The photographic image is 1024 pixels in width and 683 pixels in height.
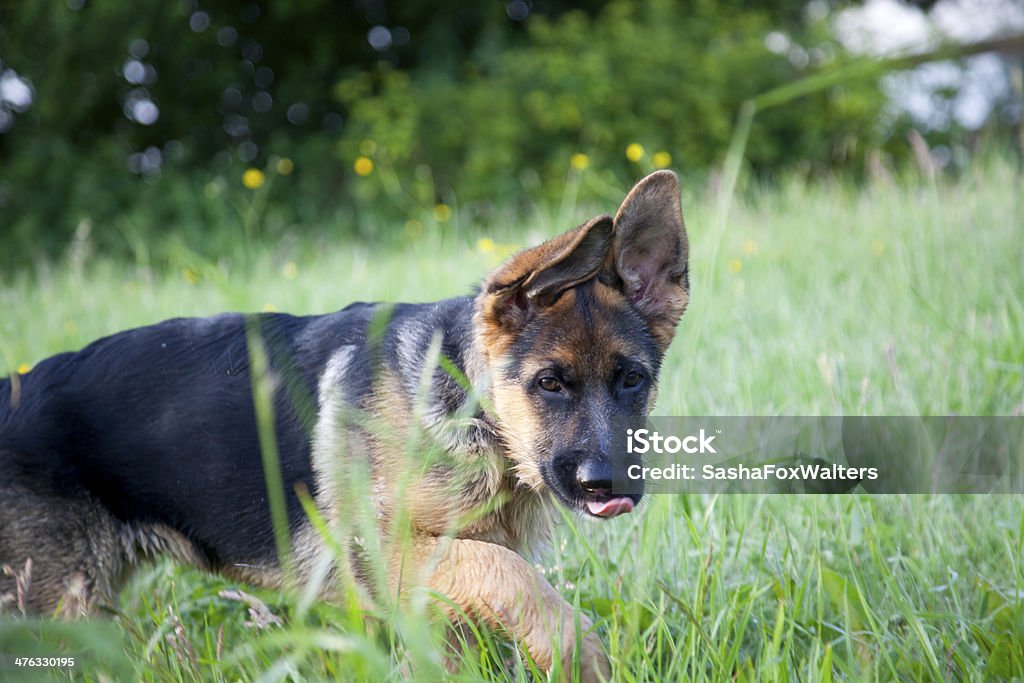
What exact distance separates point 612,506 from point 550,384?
0.45 metres

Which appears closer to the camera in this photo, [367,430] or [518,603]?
[518,603]

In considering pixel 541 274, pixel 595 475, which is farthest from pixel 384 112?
pixel 595 475

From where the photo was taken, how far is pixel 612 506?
270 centimetres

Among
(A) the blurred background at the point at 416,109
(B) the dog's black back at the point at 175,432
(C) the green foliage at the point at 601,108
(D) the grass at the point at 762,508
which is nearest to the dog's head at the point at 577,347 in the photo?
(D) the grass at the point at 762,508

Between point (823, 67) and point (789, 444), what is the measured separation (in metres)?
11.2

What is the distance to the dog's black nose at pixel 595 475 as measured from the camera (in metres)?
2.67

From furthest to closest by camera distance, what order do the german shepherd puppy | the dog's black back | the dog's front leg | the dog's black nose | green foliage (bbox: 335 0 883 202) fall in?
green foliage (bbox: 335 0 883 202) → the dog's black back → the german shepherd puppy → the dog's black nose → the dog's front leg

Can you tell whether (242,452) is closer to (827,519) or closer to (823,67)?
(827,519)

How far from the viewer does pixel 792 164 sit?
557 inches

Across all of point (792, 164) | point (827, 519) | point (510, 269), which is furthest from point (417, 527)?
point (792, 164)

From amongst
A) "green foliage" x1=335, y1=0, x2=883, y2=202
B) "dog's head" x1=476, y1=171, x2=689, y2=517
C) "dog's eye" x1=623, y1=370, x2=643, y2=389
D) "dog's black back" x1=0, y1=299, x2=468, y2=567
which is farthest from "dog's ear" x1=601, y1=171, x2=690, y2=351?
"green foliage" x1=335, y1=0, x2=883, y2=202

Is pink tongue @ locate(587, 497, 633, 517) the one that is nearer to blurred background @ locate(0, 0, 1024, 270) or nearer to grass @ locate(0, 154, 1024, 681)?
grass @ locate(0, 154, 1024, 681)

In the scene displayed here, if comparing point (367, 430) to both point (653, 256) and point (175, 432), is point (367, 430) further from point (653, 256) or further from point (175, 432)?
point (653, 256)

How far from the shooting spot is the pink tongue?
2701 mm
